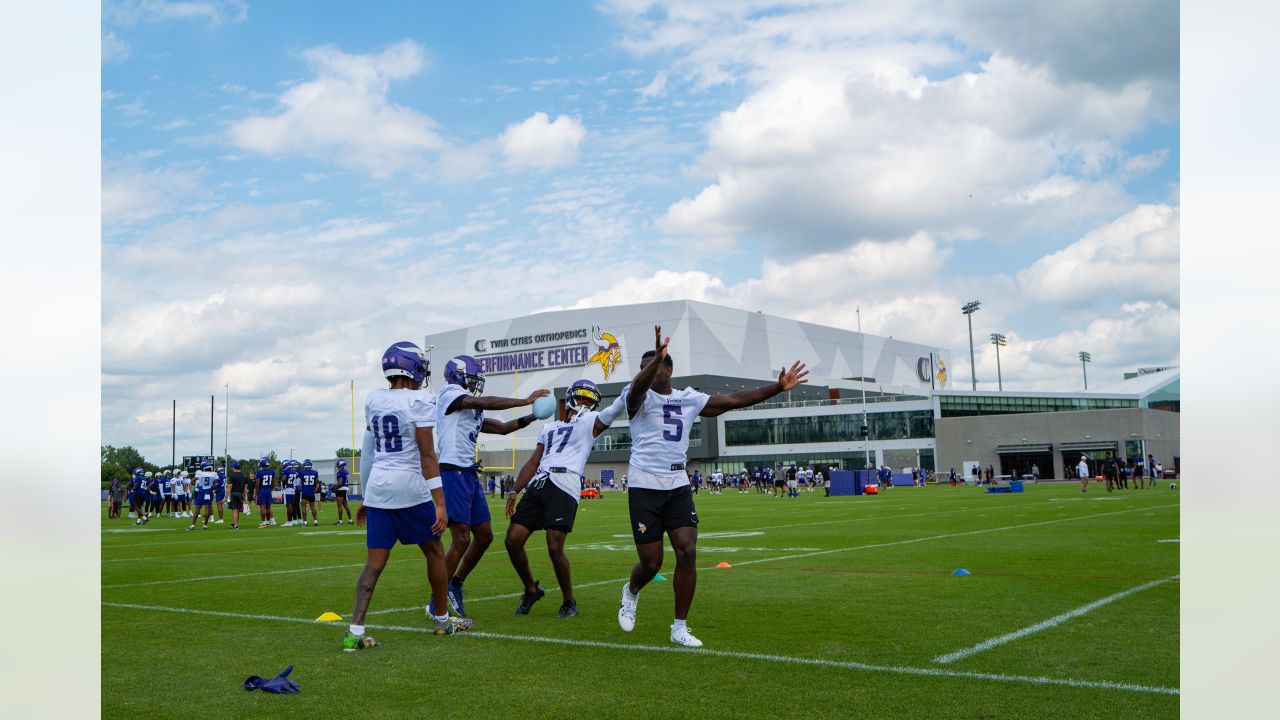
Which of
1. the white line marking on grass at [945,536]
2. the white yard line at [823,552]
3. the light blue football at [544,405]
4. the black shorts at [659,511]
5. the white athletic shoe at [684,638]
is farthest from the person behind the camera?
the white line marking on grass at [945,536]

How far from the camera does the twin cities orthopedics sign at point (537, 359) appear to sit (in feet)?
325

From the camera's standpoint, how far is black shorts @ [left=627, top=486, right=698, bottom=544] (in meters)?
7.80

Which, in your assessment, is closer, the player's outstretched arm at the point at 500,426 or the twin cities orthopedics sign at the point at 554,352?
the player's outstretched arm at the point at 500,426

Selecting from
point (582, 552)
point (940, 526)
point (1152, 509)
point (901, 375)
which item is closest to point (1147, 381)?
point (901, 375)

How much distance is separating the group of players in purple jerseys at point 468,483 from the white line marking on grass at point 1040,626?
5.66 feet

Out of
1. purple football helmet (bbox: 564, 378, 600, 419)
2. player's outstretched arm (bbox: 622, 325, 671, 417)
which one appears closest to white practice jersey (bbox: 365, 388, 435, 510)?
player's outstretched arm (bbox: 622, 325, 671, 417)

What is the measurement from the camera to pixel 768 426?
95188 millimetres

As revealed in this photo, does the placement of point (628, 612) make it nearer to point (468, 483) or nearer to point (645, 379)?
point (645, 379)

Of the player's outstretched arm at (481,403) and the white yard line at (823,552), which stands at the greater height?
the player's outstretched arm at (481,403)

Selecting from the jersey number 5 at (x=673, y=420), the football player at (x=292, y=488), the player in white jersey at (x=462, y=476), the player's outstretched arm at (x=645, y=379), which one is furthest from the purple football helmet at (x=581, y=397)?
the football player at (x=292, y=488)

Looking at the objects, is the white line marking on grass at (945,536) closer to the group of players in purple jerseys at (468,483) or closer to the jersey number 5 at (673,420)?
the group of players in purple jerseys at (468,483)

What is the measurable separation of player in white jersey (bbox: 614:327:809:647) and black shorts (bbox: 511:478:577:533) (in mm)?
1177

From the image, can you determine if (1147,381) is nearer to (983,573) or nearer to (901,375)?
(901,375)

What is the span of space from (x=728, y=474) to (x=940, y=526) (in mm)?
74462
